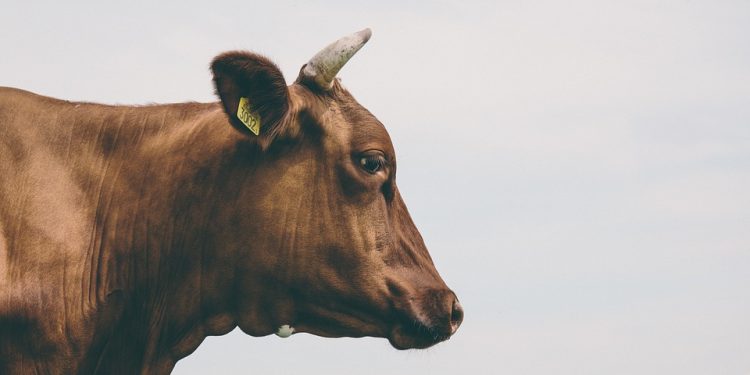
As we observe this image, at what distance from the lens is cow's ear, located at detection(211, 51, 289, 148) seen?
840 cm

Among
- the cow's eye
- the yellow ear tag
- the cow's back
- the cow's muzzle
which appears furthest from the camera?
the cow's eye

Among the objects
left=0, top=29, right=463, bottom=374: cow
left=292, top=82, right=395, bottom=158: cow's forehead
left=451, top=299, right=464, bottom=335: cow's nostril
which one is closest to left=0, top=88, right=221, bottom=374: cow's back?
left=0, top=29, right=463, bottom=374: cow

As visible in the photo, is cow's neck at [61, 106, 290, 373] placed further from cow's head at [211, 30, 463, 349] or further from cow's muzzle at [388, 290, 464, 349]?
cow's muzzle at [388, 290, 464, 349]

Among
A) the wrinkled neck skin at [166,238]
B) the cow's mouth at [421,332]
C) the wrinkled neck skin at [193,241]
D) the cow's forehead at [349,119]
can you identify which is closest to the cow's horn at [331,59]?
the cow's forehead at [349,119]

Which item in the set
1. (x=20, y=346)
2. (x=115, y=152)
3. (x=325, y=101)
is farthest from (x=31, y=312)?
(x=325, y=101)

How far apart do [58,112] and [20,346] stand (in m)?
1.73

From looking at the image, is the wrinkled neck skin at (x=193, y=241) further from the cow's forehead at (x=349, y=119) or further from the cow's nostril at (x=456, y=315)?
the cow's nostril at (x=456, y=315)

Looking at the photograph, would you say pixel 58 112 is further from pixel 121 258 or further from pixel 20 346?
pixel 20 346

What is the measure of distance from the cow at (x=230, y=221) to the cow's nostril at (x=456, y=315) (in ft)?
0.03

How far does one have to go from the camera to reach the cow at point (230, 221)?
8.39 m

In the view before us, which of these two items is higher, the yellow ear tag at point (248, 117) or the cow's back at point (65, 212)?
the yellow ear tag at point (248, 117)

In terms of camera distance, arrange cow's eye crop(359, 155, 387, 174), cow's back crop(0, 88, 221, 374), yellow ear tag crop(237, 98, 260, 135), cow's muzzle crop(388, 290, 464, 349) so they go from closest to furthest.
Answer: cow's back crop(0, 88, 221, 374) → yellow ear tag crop(237, 98, 260, 135) → cow's muzzle crop(388, 290, 464, 349) → cow's eye crop(359, 155, 387, 174)

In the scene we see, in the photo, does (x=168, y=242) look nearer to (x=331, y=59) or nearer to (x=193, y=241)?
(x=193, y=241)

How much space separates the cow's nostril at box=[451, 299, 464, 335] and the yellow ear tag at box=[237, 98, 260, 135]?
1.83 meters
